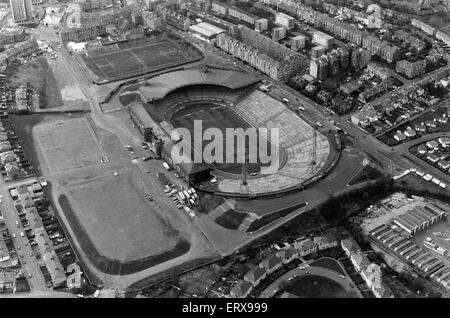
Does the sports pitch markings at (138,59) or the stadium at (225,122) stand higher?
the stadium at (225,122)

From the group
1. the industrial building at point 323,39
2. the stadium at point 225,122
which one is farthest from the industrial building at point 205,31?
the industrial building at point 323,39

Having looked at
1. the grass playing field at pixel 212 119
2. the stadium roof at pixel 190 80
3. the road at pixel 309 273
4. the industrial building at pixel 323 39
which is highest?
the industrial building at pixel 323 39

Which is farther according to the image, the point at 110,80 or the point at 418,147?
the point at 110,80

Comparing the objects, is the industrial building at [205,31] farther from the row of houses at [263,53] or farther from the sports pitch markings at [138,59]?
the sports pitch markings at [138,59]

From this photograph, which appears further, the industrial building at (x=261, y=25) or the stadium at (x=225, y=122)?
the industrial building at (x=261, y=25)

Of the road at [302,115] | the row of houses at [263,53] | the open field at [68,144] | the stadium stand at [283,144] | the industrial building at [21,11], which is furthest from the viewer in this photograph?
the industrial building at [21,11]

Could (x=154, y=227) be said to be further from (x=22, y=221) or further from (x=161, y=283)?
(x=22, y=221)

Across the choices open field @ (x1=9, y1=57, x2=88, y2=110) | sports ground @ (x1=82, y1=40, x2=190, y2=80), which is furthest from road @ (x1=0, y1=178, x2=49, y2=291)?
sports ground @ (x1=82, y1=40, x2=190, y2=80)
